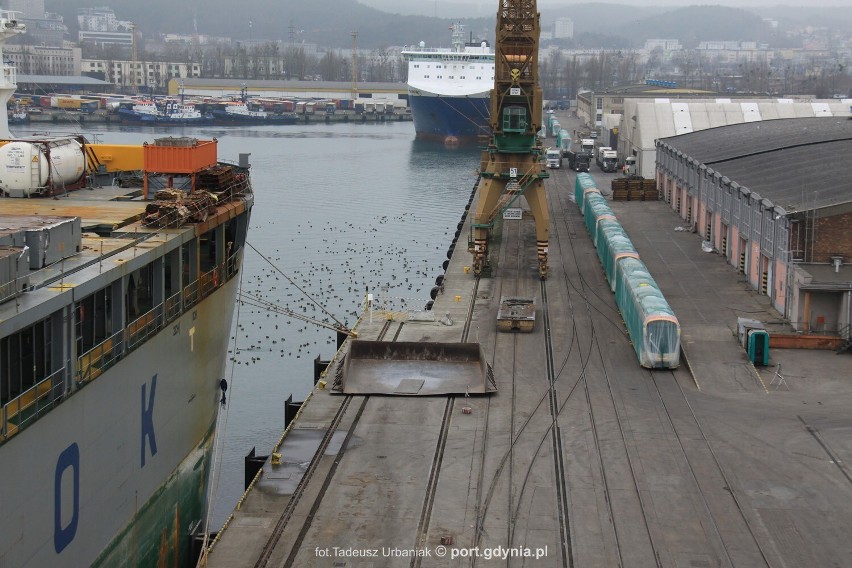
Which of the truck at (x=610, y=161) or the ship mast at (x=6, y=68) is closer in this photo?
the ship mast at (x=6, y=68)

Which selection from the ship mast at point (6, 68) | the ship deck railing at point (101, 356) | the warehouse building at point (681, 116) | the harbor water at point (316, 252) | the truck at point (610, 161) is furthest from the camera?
the truck at point (610, 161)

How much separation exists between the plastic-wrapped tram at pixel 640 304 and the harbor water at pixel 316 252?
6.49 meters

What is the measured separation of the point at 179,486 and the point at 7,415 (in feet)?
26.2

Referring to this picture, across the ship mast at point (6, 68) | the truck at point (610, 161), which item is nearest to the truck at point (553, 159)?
the truck at point (610, 161)

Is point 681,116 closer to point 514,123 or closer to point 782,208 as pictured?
point 514,123

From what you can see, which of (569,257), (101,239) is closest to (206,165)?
(101,239)

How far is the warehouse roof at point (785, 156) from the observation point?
39.3m

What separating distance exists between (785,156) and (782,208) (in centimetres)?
1322

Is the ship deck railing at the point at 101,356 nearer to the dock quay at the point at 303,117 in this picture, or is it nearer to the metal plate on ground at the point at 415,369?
the metal plate on ground at the point at 415,369

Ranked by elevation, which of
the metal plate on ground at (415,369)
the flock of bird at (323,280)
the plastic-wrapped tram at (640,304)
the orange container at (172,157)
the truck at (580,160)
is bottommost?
the flock of bird at (323,280)

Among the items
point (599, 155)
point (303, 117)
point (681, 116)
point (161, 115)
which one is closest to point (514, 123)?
point (681, 116)

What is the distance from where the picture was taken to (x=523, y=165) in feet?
141

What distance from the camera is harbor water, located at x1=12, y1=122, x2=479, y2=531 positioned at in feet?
111

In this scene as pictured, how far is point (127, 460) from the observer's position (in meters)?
19.1
